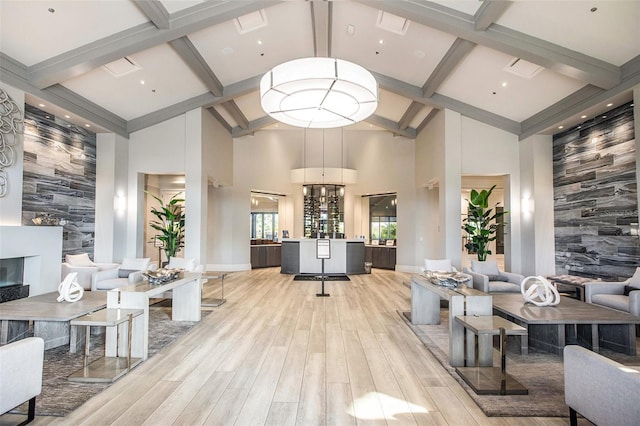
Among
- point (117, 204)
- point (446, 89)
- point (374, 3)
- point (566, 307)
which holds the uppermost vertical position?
point (374, 3)

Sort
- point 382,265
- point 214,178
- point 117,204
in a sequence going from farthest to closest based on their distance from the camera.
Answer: point 382,265, point 214,178, point 117,204

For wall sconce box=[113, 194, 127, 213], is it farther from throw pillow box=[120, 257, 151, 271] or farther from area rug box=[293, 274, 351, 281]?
area rug box=[293, 274, 351, 281]

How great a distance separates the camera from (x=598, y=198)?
6.41m

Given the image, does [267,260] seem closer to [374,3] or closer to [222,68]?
[222,68]

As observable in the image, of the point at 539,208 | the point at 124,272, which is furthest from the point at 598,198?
the point at 124,272

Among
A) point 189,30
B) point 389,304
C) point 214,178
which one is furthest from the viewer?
point 214,178

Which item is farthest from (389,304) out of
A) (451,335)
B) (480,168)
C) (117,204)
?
(117,204)

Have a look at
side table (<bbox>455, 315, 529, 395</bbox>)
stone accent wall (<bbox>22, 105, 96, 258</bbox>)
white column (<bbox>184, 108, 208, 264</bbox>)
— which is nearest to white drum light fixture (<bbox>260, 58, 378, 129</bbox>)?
side table (<bbox>455, 315, 529, 395</bbox>)

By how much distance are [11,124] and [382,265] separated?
1053 centimetres

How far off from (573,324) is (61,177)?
9044mm

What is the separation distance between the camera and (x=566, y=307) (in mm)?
3992

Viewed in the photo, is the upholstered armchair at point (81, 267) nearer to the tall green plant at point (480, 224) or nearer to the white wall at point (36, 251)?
the white wall at point (36, 251)

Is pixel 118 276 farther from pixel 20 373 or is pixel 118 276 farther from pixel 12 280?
pixel 20 373

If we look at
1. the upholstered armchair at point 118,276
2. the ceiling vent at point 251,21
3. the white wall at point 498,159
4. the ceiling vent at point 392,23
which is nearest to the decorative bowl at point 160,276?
the upholstered armchair at point 118,276
